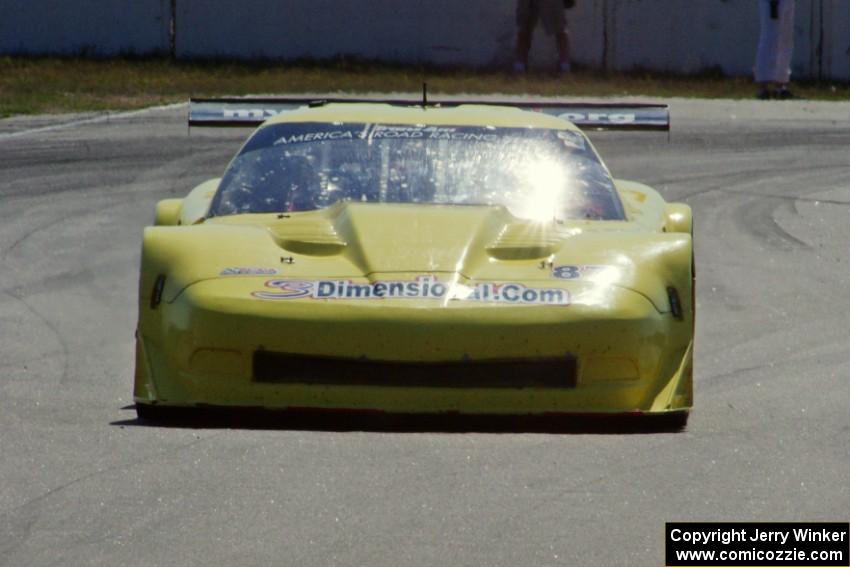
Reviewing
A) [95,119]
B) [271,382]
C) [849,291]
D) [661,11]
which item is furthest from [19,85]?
[271,382]

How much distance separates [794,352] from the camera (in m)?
8.51

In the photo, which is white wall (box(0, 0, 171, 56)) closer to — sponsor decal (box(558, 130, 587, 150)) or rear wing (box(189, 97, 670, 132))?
rear wing (box(189, 97, 670, 132))

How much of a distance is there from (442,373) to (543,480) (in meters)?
0.58

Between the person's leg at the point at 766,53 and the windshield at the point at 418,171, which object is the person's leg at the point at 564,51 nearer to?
the person's leg at the point at 766,53

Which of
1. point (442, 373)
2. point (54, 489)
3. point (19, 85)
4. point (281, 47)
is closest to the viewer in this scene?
point (54, 489)

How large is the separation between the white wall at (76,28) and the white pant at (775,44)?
8079mm

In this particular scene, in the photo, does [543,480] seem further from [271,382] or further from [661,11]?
[661,11]

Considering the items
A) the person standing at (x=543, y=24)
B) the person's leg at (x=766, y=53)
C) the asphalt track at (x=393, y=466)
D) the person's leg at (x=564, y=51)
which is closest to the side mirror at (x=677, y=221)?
the asphalt track at (x=393, y=466)

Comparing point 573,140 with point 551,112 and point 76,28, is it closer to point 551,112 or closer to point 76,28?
point 551,112

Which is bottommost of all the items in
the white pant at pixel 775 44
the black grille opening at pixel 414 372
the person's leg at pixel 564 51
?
the person's leg at pixel 564 51

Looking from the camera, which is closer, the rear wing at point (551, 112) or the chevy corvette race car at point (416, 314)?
the chevy corvette race car at point (416, 314)

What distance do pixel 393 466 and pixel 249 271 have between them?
2.91 feet

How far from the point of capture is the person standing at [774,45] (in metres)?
21.3

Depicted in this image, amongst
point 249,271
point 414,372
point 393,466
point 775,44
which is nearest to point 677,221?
point 414,372
